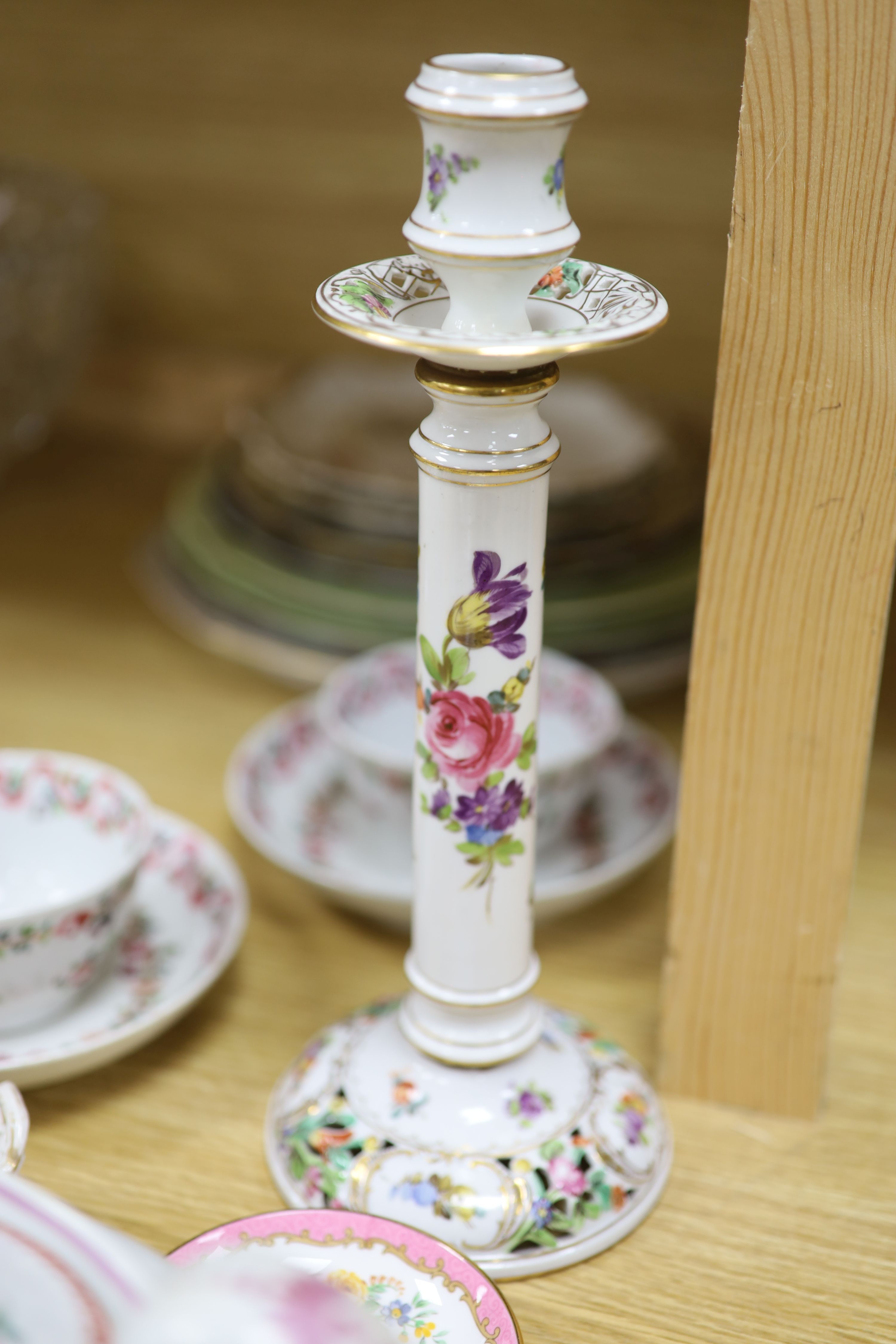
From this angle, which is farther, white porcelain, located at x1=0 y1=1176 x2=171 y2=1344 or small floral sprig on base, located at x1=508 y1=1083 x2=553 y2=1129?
small floral sprig on base, located at x1=508 y1=1083 x2=553 y2=1129

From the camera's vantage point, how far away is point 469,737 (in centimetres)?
42

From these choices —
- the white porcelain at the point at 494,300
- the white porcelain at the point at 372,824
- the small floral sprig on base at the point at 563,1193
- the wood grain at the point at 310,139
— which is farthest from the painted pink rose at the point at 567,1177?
the wood grain at the point at 310,139

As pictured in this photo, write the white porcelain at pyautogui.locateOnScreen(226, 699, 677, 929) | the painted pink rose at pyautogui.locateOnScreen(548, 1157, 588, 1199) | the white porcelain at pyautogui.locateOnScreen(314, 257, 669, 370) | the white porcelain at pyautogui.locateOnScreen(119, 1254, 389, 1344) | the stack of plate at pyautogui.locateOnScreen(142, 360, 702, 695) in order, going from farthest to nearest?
the stack of plate at pyautogui.locateOnScreen(142, 360, 702, 695), the white porcelain at pyautogui.locateOnScreen(226, 699, 677, 929), the painted pink rose at pyautogui.locateOnScreen(548, 1157, 588, 1199), the white porcelain at pyautogui.locateOnScreen(314, 257, 669, 370), the white porcelain at pyautogui.locateOnScreen(119, 1254, 389, 1344)

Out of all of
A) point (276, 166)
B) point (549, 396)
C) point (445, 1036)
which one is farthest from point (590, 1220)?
point (276, 166)

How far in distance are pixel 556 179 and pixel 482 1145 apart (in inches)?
11.6

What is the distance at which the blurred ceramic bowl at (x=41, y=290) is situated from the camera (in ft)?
2.74

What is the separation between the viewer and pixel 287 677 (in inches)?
30.1

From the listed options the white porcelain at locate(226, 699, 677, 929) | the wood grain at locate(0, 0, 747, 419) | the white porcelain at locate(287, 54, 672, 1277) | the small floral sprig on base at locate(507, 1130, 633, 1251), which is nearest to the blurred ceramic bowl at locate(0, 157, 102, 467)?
the wood grain at locate(0, 0, 747, 419)

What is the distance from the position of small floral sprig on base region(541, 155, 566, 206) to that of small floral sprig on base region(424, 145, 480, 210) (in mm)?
19

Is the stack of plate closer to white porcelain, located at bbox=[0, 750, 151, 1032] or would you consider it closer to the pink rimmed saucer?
white porcelain, located at bbox=[0, 750, 151, 1032]

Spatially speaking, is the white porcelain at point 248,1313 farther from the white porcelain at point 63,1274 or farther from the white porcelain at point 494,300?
the white porcelain at point 494,300

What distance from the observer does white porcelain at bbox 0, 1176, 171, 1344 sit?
0.25 meters

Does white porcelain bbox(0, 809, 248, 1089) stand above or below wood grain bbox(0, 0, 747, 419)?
below

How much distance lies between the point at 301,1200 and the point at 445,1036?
0.23 feet
